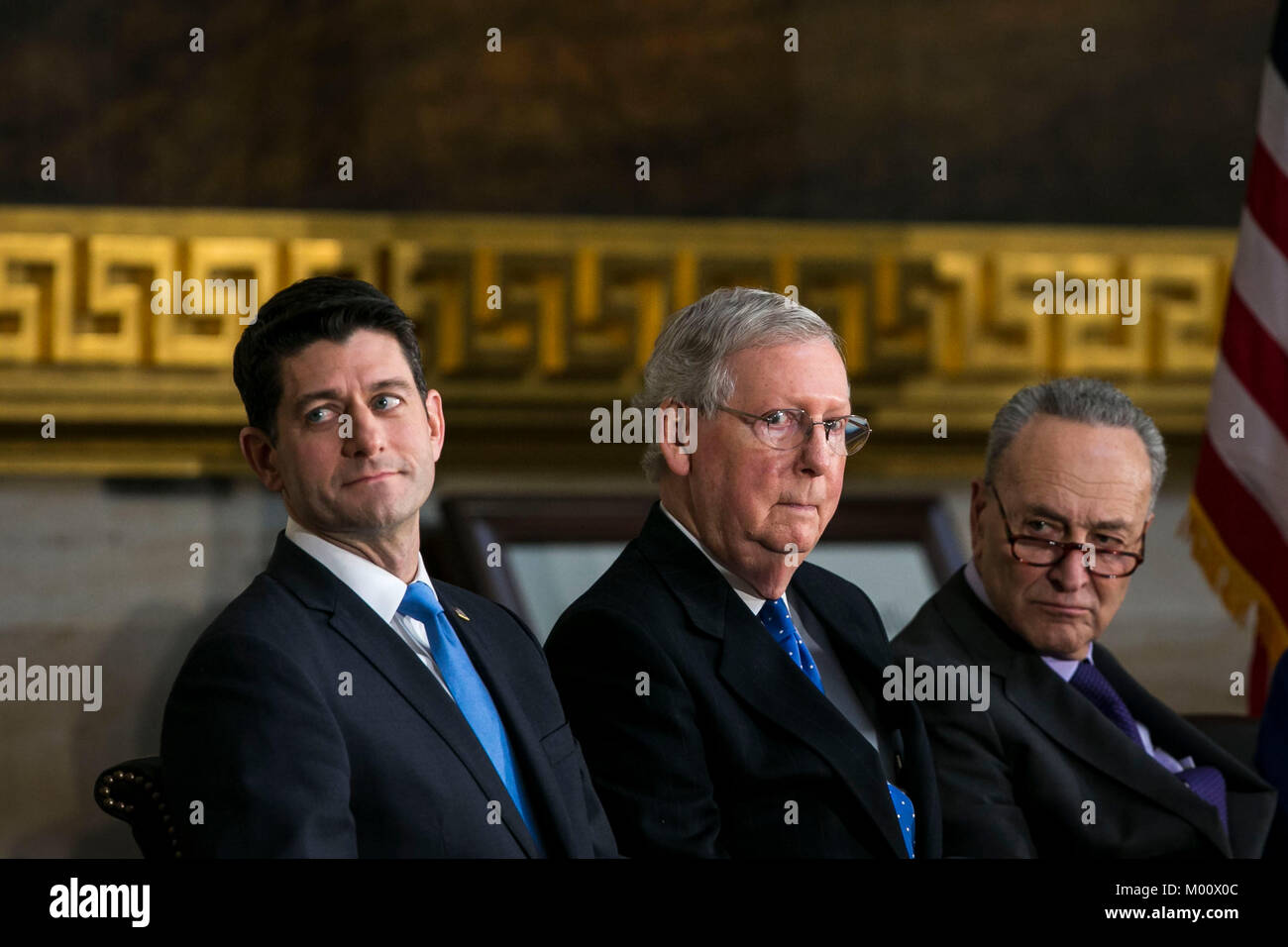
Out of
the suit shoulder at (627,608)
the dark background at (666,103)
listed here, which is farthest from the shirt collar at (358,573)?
the dark background at (666,103)

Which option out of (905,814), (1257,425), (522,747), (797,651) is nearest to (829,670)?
(797,651)

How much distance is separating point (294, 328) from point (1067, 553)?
37.7 inches

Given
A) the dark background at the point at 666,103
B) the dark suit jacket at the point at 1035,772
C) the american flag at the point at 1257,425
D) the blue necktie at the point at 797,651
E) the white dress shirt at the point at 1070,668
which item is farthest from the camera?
the dark background at the point at 666,103

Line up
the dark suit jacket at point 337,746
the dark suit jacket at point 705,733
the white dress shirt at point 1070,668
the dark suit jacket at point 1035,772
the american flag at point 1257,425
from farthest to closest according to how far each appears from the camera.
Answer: the american flag at point 1257,425 < the white dress shirt at point 1070,668 < the dark suit jacket at point 1035,772 < the dark suit jacket at point 705,733 < the dark suit jacket at point 337,746

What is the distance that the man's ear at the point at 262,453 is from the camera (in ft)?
4.75

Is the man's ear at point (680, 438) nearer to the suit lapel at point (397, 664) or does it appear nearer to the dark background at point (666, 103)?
the suit lapel at point (397, 664)

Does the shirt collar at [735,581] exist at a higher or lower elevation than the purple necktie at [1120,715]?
higher

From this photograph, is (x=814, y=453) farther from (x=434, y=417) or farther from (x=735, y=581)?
(x=434, y=417)

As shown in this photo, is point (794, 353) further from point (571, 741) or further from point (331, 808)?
point (331, 808)

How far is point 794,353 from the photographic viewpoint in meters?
1.61

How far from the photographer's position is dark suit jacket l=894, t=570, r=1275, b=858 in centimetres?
176

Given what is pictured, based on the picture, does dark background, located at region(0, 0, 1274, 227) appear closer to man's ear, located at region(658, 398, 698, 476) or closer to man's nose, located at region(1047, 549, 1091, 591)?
man's nose, located at region(1047, 549, 1091, 591)

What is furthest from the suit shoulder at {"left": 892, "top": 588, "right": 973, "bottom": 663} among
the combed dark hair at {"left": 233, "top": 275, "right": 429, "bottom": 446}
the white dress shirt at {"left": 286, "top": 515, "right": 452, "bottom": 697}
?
the combed dark hair at {"left": 233, "top": 275, "right": 429, "bottom": 446}

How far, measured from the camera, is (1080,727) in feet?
5.93
